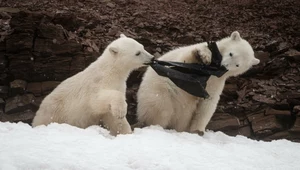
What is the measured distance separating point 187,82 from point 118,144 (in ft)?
10.1

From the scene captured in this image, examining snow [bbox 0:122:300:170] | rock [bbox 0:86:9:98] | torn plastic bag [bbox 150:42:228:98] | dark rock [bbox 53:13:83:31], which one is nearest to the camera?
snow [bbox 0:122:300:170]

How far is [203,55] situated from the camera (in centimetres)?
786

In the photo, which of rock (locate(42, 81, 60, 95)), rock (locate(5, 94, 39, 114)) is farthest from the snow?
rock (locate(42, 81, 60, 95))

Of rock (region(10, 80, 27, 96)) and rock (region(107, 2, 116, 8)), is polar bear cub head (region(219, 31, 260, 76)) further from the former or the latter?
rock (region(107, 2, 116, 8))

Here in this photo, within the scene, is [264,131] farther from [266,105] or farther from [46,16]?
[46,16]

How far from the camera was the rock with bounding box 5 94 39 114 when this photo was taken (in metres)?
9.52

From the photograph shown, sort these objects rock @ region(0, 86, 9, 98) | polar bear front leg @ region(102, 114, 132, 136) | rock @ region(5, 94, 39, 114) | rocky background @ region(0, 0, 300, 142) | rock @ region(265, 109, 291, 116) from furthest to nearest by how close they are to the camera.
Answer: rock @ region(265, 109, 291, 116) → rocky background @ region(0, 0, 300, 142) → rock @ region(0, 86, 9, 98) → rock @ region(5, 94, 39, 114) → polar bear front leg @ region(102, 114, 132, 136)

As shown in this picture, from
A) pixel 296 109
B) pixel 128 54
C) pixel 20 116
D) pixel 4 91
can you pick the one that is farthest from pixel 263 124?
pixel 4 91

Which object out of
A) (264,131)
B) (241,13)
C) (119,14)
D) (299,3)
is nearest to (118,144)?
(264,131)

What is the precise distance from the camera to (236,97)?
36.9ft

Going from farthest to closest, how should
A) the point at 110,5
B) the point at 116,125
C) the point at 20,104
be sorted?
the point at 110,5, the point at 20,104, the point at 116,125

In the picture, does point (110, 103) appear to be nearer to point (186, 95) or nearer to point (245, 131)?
point (186, 95)

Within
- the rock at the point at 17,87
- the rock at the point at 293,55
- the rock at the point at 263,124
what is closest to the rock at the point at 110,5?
the rock at the point at 17,87

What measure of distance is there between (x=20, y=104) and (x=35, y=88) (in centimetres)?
65
